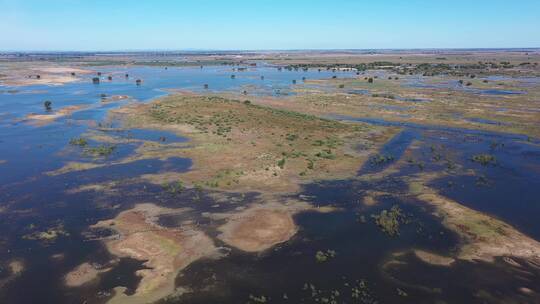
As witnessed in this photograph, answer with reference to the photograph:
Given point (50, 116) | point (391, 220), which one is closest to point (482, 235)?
point (391, 220)

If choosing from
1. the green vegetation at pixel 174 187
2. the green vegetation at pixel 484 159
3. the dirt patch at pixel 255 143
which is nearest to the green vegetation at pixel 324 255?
the dirt patch at pixel 255 143

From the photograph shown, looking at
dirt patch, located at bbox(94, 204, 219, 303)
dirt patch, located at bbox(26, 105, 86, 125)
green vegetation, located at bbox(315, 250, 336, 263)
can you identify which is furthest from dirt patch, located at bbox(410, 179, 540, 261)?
dirt patch, located at bbox(26, 105, 86, 125)

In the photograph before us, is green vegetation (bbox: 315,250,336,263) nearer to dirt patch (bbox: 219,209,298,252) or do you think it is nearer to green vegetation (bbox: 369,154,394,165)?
dirt patch (bbox: 219,209,298,252)

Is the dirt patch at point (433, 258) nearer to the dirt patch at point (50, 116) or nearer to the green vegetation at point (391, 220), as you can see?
the green vegetation at point (391, 220)

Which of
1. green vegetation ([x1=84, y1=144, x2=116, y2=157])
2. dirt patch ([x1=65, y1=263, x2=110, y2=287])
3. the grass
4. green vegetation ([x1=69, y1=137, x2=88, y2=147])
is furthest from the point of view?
green vegetation ([x1=69, y1=137, x2=88, y2=147])

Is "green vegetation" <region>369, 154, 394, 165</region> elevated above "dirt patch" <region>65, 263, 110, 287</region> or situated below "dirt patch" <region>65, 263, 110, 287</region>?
above

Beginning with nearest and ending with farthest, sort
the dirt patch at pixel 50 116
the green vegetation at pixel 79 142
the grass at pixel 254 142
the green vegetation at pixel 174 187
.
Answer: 1. the green vegetation at pixel 174 187
2. the grass at pixel 254 142
3. the green vegetation at pixel 79 142
4. the dirt patch at pixel 50 116

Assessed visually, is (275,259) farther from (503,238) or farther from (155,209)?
(503,238)

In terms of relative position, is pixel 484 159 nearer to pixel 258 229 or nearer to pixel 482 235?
→ pixel 482 235
